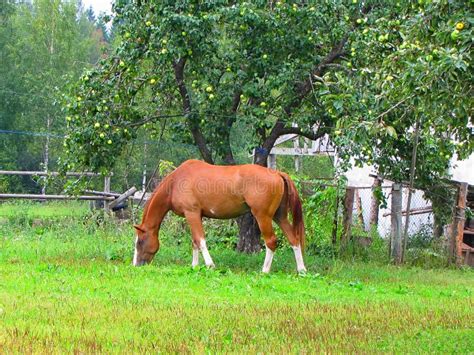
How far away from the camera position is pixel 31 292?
9297 mm

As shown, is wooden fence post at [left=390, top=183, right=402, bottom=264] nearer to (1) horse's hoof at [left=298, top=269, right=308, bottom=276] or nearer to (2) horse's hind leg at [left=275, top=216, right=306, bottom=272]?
(2) horse's hind leg at [left=275, top=216, right=306, bottom=272]

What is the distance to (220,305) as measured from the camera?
8.99 m

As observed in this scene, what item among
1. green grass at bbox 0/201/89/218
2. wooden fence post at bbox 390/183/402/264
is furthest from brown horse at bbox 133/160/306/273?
green grass at bbox 0/201/89/218

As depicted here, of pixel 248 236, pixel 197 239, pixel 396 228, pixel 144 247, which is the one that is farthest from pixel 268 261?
pixel 396 228

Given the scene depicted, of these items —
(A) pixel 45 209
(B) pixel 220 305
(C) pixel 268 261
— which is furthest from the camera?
(A) pixel 45 209

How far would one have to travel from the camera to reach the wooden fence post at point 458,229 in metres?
16.7

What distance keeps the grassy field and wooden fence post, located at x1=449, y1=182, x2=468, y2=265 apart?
135cm

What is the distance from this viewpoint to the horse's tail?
13.3 meters

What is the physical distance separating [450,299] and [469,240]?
7.79 m

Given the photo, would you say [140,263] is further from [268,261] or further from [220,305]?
[220,305]

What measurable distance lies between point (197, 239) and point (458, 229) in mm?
6264

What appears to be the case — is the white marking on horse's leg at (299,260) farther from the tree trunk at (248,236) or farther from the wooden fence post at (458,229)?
the wooden fence post at (458,229)

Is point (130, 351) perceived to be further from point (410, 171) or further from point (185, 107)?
point (410, 171)

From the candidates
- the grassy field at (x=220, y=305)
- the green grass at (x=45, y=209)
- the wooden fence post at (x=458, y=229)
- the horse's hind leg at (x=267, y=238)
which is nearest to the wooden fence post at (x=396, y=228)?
the grassy field at (x=220, y=305)
